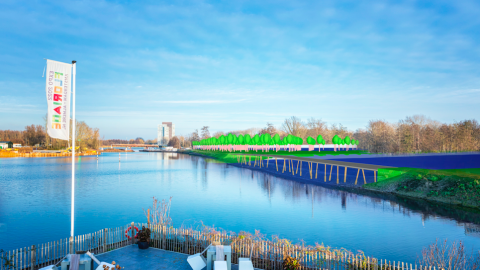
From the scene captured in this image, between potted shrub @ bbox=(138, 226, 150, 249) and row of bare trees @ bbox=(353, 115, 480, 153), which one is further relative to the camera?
row of bare trees @ bbox=(353, 115, 480, 153)

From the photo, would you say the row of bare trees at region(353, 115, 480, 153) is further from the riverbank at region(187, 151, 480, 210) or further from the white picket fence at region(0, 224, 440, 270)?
the white picket fence at region(0, 224, 440, 270)

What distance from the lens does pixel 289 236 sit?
1873 centimetres

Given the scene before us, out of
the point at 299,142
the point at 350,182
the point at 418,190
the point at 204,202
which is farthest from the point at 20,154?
the point at 418,190

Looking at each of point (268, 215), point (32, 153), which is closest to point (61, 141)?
point (32, 153)

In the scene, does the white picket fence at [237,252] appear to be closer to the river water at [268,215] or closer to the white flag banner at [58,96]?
the white flag banner at [58,96]

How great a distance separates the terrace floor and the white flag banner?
Result: 5.02m

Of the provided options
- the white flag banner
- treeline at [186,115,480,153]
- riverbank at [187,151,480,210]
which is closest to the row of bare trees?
treeline at [186,115,480,153]

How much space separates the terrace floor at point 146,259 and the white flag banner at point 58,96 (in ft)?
16.5

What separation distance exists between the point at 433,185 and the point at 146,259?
30.3 meters

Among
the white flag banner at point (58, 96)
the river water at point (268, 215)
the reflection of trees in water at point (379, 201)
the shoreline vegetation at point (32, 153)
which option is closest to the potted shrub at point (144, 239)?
the white flag banner at point (58, 96)

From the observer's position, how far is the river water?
18.3 metres

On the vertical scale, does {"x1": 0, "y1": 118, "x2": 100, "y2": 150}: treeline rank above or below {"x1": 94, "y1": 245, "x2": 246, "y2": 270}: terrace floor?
above

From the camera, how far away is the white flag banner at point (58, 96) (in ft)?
37.3

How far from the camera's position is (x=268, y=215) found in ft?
80.1
